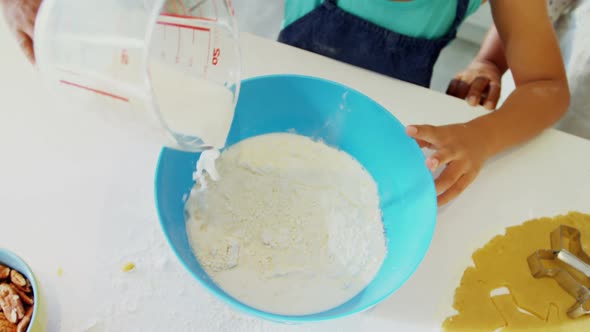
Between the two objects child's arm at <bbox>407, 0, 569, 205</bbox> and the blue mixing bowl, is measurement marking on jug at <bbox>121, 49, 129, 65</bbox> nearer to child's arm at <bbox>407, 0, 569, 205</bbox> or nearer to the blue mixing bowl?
the blue mixing bowl

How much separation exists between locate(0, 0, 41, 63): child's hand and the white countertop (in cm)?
17

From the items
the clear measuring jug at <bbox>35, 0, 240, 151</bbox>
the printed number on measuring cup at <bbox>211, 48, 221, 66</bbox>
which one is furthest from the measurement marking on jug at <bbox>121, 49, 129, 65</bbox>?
the printed number on measuring cup at <bbox>211, 48, 221, 66</bbox>

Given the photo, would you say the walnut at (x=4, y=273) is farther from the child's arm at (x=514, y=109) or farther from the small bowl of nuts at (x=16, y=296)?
the child's arm at (x=514, y=109)

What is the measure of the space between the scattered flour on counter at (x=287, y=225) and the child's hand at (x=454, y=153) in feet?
0.38

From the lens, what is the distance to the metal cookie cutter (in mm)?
584

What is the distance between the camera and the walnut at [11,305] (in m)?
0.47

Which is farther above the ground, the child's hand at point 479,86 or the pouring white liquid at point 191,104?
the pouring white liquid at point 191,104

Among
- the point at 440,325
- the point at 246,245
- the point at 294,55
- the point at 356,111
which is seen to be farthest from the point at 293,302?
the point at 294,55

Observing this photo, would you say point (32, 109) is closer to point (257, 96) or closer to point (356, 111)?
point (257, 96)

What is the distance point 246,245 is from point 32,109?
47cm

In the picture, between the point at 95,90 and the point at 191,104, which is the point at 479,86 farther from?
the point at 95,90

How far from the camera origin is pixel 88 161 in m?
0.68

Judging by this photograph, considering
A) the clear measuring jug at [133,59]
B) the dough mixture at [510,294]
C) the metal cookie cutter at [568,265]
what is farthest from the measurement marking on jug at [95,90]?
the metal cookie cutter at [568,265]

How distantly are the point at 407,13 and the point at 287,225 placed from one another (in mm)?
621
